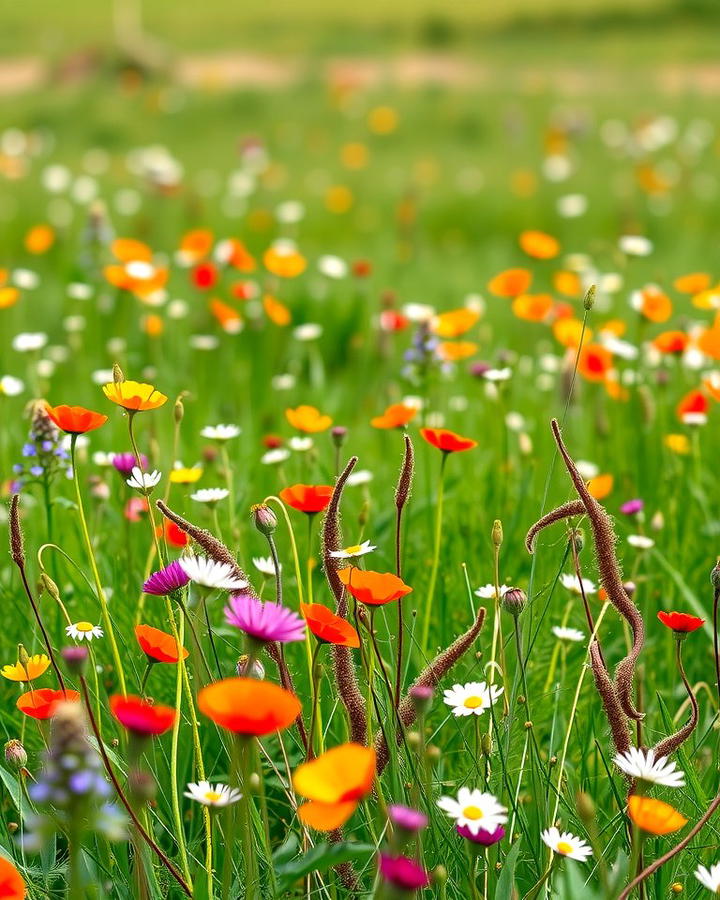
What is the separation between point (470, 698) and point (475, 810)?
0.72 feet

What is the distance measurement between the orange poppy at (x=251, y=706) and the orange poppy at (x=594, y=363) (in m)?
1.29

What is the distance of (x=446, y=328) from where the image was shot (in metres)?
1.86

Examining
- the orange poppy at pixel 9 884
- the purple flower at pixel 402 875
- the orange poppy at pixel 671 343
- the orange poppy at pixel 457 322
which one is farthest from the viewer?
the orange poppy at pixel 457 322

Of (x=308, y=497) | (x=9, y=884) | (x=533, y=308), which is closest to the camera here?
(x=9, y=884)

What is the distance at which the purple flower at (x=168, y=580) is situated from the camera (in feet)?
2.87

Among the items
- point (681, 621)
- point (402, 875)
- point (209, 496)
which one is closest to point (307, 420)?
point (209, 496)

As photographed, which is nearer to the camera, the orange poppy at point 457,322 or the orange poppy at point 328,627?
the orange poppy at point 328,627

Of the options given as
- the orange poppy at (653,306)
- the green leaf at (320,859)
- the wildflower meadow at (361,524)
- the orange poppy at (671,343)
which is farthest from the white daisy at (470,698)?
the orange poppy at (653,306)

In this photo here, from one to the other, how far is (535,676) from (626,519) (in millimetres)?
486

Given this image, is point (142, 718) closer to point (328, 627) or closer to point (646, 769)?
point (328, 627)

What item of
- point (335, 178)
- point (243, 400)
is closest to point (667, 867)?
point (243, 400)

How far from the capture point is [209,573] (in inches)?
32.6

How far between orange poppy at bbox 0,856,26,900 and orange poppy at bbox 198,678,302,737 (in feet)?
0.54

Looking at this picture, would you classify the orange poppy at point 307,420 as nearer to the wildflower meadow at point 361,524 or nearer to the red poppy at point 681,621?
the wildflower meadow at point 361,524
